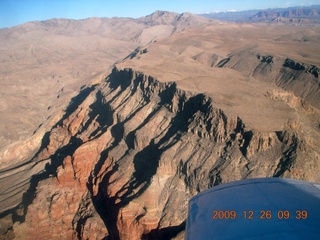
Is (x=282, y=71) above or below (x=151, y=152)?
above

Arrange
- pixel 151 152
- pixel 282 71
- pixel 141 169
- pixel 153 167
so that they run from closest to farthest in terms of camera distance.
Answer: pixel 153 167 → pixel 141 169 → pixel 151 152 → pixel 282 71

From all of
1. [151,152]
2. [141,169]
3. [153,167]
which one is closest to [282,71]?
[151,152]

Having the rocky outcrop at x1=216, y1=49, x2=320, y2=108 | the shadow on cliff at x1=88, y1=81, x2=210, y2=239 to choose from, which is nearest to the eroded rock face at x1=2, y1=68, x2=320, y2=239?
the shadow on cliff at x1=88, y1=81, x2=210, y2=239

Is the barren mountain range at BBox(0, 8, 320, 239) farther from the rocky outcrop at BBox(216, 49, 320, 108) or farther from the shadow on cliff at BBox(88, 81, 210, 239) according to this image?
the rocky outcrop at BBox(216, 49, 320, 108)

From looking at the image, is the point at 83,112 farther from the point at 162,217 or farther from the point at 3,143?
the point at 162,217

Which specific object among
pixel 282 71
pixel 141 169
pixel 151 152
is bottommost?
pixel 141 169

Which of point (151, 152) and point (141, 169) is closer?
point (141, 169)

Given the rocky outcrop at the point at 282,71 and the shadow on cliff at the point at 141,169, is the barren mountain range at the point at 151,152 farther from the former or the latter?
the rocky outcrop at the point at 282,71

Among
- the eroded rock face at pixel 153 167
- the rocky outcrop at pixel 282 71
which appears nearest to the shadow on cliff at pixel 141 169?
the eroded rock face at pixel 153 167

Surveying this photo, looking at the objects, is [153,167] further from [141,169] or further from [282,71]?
[282,71]
